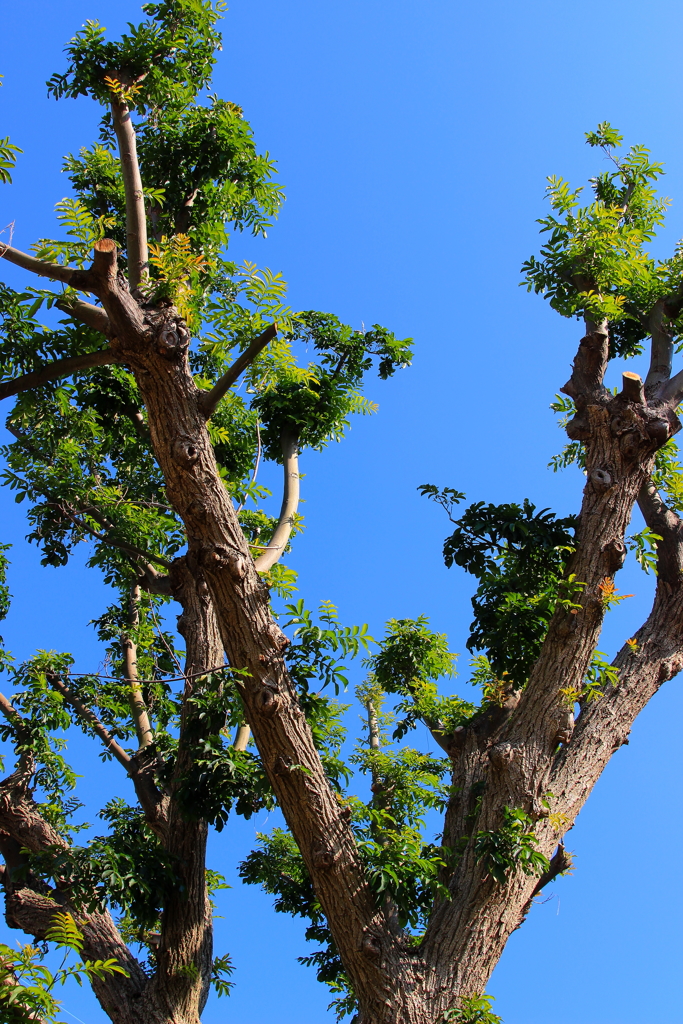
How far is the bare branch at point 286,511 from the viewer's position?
570 cm

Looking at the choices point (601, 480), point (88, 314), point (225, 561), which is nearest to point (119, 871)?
point (225, 561)

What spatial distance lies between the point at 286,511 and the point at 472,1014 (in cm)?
361

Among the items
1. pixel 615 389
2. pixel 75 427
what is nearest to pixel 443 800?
pixel 615 389

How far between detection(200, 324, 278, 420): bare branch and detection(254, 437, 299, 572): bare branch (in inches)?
51.0

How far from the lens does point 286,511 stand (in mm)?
6137

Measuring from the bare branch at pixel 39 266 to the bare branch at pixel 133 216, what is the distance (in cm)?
41

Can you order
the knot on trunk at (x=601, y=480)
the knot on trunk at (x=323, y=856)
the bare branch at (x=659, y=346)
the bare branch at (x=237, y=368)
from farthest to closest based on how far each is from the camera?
the bare branch at (x=659, y=346)
the knot on trunk at (x=601, y=480)
the bare branch at (x=237, y=368)
the knot on trunk at (x=323, y=856)

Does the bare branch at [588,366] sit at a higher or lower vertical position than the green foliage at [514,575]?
higher

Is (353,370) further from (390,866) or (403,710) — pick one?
(390,866)

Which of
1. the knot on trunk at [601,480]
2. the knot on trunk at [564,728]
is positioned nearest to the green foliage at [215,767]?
the knot on trunk at [564,728]

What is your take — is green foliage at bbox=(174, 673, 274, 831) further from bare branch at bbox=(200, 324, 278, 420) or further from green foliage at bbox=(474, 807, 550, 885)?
bare branch at bbox=(200, 324, 278, 420)

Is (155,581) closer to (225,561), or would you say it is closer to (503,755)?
(225,561)

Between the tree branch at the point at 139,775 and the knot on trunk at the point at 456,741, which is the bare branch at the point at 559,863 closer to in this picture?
the knot on trunk at the point at 456,741

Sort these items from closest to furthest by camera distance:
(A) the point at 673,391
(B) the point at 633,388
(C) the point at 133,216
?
(C) the point at 133,216
(B) the point at 633,388
(A) the point at 673,391
